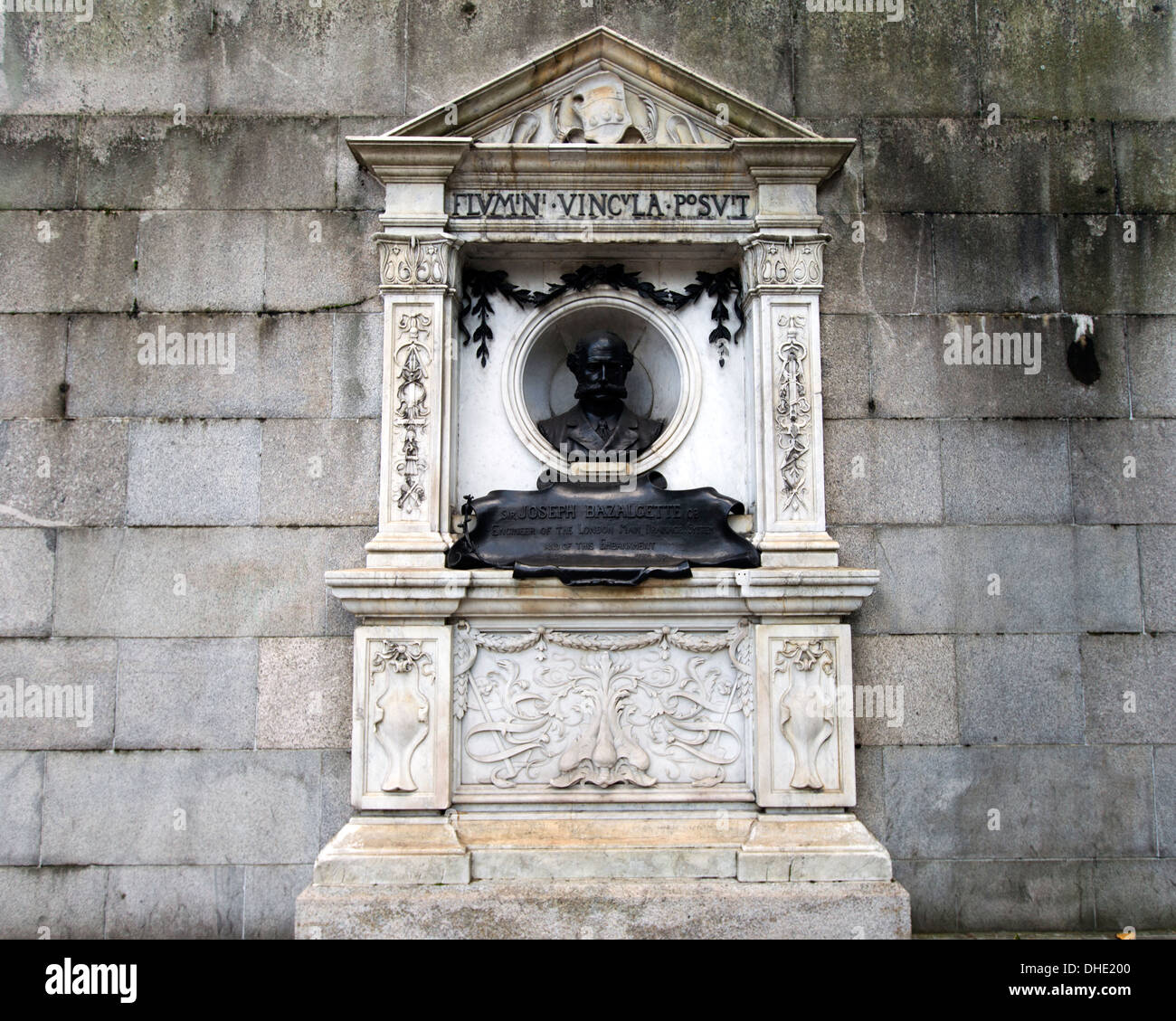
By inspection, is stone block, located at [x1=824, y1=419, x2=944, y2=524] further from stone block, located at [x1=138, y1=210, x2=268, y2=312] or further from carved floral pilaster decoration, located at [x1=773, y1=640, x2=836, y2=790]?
stone block, located at [x1=138, y1=210, x2=268, y2=312]

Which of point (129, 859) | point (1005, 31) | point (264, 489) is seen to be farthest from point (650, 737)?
point (1005, 31)

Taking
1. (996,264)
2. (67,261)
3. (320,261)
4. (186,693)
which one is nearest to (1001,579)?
(996,264)

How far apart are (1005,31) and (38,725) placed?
9538 mm

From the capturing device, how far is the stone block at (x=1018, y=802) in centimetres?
746

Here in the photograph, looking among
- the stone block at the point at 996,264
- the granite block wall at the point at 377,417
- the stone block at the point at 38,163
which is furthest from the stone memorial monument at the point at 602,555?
the stone block at the point at 38,163

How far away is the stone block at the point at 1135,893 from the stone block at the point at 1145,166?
17.1ft

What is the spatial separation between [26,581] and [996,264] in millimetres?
8104

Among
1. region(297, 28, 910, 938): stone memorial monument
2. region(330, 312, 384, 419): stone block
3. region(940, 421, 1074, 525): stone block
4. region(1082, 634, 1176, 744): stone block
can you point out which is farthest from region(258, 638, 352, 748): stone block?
region(1082, 634, 1176, 744): stone block

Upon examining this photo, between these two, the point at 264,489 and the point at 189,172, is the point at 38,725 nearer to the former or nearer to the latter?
the point at 264,489

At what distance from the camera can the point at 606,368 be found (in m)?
7.85

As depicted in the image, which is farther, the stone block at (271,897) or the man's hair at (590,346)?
the man's hair at (590,346)

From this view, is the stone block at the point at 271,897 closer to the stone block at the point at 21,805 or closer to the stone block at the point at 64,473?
the stone block at the point at 21,805

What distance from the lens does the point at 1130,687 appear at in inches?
301

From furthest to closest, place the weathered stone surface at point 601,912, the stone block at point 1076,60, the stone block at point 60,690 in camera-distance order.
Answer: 1. the stone block at point 1076,60
2. the stone block at point 60,690
3. the weathered stone surface at point 601,912
